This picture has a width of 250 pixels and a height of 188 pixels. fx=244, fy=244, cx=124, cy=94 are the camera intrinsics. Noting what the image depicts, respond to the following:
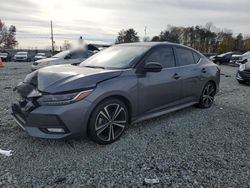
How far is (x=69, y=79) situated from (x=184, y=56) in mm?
2695

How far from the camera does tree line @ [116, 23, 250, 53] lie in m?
52.8

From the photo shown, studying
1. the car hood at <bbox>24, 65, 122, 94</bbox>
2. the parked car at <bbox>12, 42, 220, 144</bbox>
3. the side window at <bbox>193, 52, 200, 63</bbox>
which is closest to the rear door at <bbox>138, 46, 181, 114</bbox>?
the parked car at <bbox>12, 42, 220, 144</bbox>

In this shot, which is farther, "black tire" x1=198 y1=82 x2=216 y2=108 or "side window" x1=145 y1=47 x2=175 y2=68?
"black tire" x1=198 y1=82 x2=216 y2=108

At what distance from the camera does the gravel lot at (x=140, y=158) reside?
2.79 meters

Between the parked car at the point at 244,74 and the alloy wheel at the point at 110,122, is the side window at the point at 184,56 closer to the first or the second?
the alloy wheel at the point at 110,122

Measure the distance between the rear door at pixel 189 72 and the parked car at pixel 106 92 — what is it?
20mm

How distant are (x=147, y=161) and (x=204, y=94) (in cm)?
→ 301

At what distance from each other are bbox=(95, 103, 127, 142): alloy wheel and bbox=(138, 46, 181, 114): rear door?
0.43 m

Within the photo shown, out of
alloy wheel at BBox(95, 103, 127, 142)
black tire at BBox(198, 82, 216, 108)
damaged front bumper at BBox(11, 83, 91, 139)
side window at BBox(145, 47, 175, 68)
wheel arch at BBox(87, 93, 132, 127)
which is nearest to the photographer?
damaged front bumper at BBox(11, 83, 91, 139)

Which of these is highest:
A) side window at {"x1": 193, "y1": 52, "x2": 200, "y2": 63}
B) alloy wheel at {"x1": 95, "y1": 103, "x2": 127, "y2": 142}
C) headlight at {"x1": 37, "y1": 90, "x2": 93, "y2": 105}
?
side window at {"x1": 193, "y1": 52, "x2": 200, "y2": 63}

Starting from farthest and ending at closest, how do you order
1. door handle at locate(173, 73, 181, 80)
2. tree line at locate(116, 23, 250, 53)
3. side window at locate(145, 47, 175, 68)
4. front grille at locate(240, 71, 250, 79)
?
tree line at locate(116, 23, 250, 53)
front grille at locate(240, 71, 250, 79)
door handle at locate(173, 73, 181, 80)
side window at locate(145, 47, 175, 68)

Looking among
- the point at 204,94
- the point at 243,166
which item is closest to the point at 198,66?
the point at 204,94

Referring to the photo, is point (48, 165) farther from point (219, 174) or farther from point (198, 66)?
point (198, 66)

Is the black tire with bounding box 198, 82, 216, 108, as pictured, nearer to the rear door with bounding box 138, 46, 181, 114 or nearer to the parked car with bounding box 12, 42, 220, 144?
the parked car with bounding box 12, 42, 220, 144
